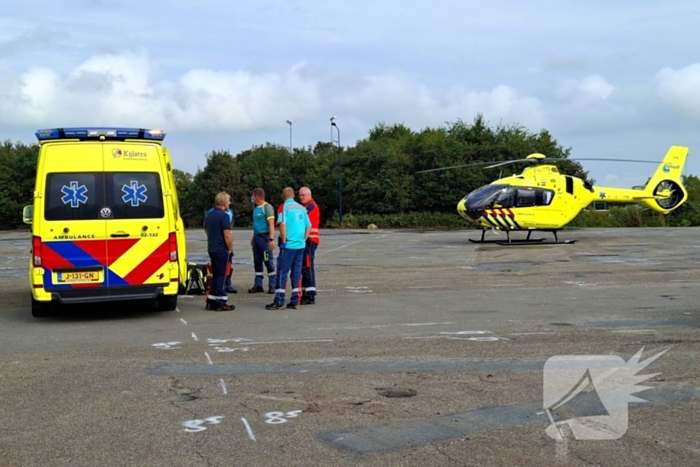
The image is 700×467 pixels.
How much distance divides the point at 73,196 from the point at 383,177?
4844cm

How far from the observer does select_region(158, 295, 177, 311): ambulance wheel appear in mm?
11719

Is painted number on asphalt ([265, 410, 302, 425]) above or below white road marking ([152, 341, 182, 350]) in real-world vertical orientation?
below

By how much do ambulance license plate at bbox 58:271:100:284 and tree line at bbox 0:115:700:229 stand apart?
143ft

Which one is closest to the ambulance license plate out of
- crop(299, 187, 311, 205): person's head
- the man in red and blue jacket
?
the man in red and blue jacket

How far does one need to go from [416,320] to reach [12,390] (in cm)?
551

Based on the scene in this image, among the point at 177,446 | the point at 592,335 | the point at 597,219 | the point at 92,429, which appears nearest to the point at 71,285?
the point at 92,429

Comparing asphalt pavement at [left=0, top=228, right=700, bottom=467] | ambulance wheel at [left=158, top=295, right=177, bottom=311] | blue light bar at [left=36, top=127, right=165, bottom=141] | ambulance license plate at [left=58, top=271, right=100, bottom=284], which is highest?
blue light bar at [left=36, top=127, right=165, bottom=141]

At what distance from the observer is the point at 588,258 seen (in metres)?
22.0

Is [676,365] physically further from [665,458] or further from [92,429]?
[92,429]

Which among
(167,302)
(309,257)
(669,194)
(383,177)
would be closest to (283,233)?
(309,257)

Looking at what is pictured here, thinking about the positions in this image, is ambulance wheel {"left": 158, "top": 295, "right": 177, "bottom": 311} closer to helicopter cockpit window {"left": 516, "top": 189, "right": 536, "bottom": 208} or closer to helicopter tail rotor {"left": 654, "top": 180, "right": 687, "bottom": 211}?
helicopter cockpit window {"left": 516, "top": 189, "right": 536, "bottom": 208}

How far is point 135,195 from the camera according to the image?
11.3 meters

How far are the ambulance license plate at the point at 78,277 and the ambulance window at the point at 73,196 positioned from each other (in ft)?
2.53

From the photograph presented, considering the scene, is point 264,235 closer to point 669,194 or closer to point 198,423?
point 198,423
